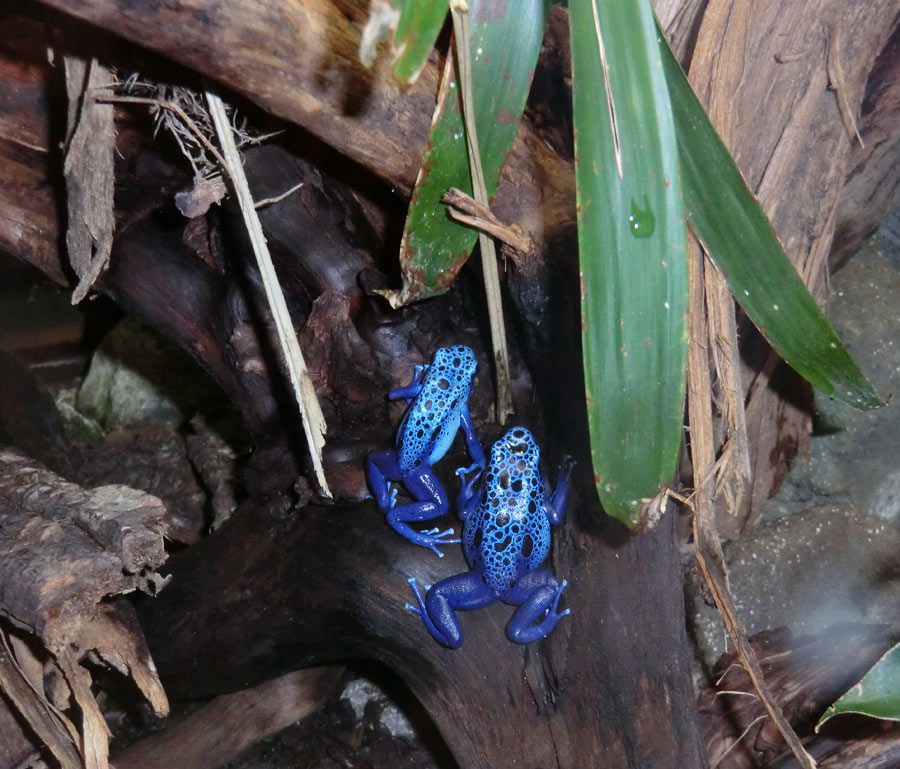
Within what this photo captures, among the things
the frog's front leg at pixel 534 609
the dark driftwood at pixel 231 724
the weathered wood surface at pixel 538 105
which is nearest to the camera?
the weathered wood surface at pixel 538 105

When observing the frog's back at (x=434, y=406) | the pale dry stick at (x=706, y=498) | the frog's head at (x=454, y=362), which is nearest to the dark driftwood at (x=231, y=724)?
the frog's back at (x=434, y=406)

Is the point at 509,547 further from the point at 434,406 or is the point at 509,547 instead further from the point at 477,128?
the point at 477,128

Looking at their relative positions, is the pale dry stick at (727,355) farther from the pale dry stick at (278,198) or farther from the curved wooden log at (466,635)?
the pale dry stick at (278,198)

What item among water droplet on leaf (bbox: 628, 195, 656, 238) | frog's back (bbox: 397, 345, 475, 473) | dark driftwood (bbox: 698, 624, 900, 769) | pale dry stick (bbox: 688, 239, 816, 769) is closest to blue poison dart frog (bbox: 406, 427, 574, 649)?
frog's back (bbox: 397, 345, 475, 473)

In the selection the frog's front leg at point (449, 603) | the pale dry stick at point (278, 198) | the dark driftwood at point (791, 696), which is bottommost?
the dark driftwood at point (791, 696)

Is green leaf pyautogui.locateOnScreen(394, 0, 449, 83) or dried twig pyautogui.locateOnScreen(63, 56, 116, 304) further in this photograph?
dried twig pyautogui.locateOnScreen(63, 56, 116, 304)

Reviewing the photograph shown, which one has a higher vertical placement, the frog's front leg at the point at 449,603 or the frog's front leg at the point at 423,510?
the frog's front leg at the point at 423,510

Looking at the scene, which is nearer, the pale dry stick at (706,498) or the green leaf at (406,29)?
the green leaf at (406,29)

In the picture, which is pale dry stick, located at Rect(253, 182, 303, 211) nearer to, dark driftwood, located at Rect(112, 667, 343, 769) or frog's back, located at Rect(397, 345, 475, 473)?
frog's back, located at Rect(397, 345, 475, 473)

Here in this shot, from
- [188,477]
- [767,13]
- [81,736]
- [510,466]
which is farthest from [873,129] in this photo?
[188,477]
